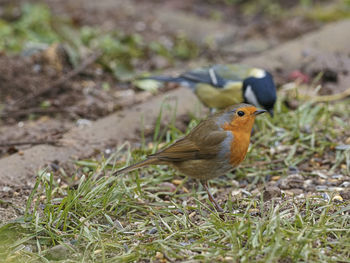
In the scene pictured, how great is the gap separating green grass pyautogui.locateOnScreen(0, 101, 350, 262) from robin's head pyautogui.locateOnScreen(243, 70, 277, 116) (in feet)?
1.67

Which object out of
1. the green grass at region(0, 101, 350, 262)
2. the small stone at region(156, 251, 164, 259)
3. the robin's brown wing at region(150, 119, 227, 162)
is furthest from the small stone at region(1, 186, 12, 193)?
the small stone at region(156, 251, 164, 259)

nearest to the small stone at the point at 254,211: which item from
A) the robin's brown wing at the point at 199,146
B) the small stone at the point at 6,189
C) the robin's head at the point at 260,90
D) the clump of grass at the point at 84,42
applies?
the robin's brown wing at the point at 199,146

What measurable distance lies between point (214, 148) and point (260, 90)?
1.28 metres

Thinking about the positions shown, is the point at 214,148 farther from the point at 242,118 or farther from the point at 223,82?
the point at 223,82

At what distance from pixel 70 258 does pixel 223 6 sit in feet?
21.2

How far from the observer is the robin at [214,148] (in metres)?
3.39

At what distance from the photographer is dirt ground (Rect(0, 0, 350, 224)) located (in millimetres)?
4652

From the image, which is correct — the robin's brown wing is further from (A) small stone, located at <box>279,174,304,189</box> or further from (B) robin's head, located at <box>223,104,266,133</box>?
(A) small stone, located at <box>279,174,304,189</box>

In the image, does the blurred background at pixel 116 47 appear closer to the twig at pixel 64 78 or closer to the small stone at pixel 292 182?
the twig at pixel 64 78

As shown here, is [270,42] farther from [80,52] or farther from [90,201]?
[90,201]

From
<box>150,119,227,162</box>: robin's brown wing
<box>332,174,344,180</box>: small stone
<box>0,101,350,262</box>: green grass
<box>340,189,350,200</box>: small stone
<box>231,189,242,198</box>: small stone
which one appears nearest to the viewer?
<box>0,101,350,262</box>: green grass

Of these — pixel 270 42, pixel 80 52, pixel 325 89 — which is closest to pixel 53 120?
pixel 80 52

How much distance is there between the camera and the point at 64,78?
5.53m

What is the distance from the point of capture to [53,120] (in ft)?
16.2
